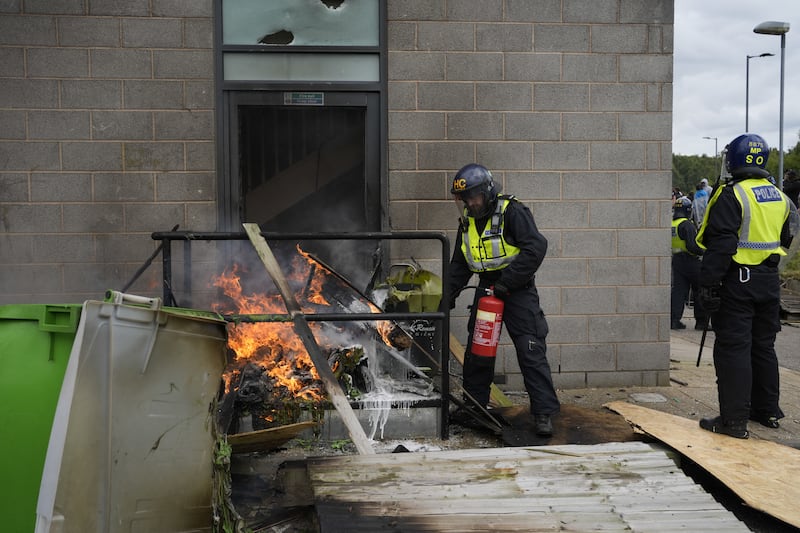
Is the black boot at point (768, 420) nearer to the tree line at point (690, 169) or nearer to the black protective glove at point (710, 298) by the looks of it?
the black protective glove at point (710, 298)

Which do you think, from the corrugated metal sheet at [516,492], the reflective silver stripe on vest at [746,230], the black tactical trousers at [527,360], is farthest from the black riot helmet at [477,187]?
the corrugated metal sheet at [516,492]

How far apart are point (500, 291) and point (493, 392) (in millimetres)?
1213

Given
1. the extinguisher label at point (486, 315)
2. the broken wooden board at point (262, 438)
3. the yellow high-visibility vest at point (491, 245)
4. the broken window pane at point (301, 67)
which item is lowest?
the broken wooden board at point (262, 438)

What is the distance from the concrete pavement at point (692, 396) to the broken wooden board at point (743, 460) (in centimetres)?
56

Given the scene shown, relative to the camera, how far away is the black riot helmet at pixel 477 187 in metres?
4.77

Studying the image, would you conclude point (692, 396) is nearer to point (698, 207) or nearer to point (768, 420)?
point (768, 420)

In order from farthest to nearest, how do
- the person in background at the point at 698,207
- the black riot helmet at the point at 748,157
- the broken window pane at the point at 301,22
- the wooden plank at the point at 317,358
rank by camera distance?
the person in background at the point at 698,207
the broken window pane at the point at 301,22
the black riot helmet at the point at 748,157
the wooden plank at the point at 317,358

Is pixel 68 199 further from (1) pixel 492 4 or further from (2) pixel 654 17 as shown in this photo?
(2) pixel 654 17

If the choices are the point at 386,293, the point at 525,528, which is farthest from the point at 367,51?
the point at 525,528

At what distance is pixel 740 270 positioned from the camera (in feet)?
15.1

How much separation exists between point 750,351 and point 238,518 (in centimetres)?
367

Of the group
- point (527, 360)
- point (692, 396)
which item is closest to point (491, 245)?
point (527, 360)

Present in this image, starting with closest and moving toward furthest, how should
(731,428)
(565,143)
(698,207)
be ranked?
(731,428) < (565,143) < (698,207)

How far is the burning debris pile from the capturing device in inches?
178
